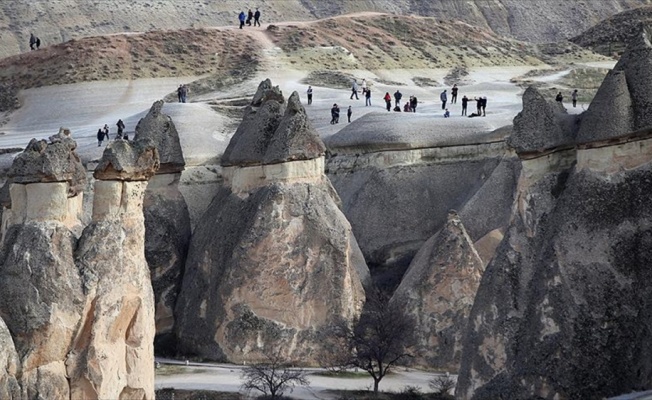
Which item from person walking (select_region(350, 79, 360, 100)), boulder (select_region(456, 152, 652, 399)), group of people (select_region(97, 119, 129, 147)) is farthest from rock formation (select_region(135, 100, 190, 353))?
person walking (select_region(350, 79, 360, 100))

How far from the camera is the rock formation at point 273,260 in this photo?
4034cm

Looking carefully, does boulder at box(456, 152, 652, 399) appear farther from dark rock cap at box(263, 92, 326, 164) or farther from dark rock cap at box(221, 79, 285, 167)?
dark rock cap at box(221, 79, 285, 167)

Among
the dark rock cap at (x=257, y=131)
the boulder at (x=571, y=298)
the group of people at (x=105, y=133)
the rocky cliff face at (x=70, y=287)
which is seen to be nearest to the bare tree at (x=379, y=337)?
the dark rock cap at (x=257, y=131)

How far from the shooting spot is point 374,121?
50344mm

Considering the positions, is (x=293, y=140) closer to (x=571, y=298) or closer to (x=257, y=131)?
(x=257, y=131)

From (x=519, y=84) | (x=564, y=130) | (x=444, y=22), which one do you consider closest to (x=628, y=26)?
(x=444, y=22)

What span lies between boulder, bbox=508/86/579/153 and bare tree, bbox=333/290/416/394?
21.9 feet

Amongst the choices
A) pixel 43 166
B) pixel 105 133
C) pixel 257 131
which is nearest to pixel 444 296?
pixel 257 131

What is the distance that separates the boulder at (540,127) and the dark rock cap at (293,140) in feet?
32.4

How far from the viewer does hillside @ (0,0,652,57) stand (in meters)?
105

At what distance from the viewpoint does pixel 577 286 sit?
29.2m

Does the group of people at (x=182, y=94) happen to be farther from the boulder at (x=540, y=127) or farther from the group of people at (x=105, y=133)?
the boulder at (x=540, y=127)

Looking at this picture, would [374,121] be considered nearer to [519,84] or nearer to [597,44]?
[519,84]

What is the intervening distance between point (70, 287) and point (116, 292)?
2.36 ft
